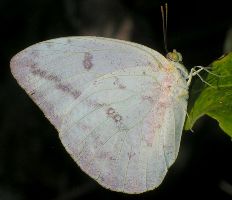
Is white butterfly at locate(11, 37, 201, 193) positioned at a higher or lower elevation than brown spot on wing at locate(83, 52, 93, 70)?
lower

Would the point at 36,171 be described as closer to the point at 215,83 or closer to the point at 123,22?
the point at 123,22

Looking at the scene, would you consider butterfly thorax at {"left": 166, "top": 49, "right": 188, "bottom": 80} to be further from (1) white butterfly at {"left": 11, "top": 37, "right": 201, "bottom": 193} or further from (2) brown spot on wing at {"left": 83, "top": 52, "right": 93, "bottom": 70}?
(2) brown spot on wing at {"left": 83, "top": 52, "right": 93, "bottom": 70}

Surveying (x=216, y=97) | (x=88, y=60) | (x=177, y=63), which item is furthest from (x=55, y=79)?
(x=216, y=97)

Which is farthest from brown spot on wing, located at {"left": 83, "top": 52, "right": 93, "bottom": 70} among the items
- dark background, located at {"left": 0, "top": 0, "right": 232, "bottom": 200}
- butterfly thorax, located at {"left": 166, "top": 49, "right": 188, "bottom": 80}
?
dark background, located at {"left": 0, "top": 0, "right": 232, "bottom": 200}

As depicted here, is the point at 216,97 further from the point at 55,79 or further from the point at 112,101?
the point at 55,79

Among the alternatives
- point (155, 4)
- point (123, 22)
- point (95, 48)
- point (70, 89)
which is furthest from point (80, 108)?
point (155, 4)

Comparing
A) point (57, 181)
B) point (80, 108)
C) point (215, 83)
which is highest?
point (215, 83)

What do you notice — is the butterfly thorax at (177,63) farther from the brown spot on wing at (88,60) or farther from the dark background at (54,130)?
the dark background at (54,130)
